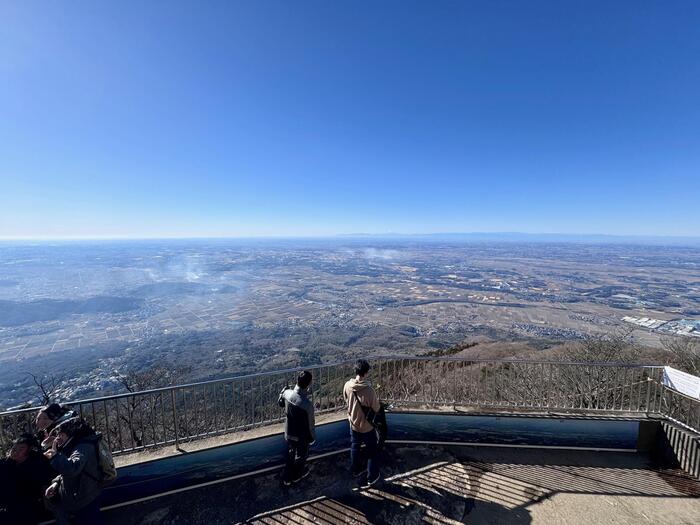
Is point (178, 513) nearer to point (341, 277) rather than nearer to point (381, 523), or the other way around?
point (381, 523)

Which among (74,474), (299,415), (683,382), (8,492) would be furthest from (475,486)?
(8,492)

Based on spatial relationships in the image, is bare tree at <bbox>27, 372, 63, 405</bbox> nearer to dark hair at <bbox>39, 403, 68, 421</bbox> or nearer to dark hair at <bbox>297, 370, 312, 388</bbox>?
dark hair at <bbox>39, 403, 68, 421</bbox>

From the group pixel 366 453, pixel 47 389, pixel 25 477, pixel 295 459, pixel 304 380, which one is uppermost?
pixel 304 380

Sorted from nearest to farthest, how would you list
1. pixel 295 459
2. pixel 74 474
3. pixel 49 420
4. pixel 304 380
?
pixel 74 474 < pixel 49 420 < pixel 304 380 < pixel 295 459

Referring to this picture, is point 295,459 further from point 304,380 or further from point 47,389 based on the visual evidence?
point 47,389

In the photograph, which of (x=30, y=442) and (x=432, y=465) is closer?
(x=30, y=442)
